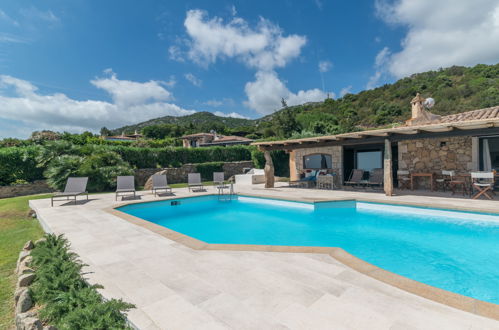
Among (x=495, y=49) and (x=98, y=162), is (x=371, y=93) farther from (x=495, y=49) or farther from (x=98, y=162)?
(x=98, y=162)

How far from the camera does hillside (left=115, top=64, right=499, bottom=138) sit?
91.9ft

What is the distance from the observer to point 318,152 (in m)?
14.7

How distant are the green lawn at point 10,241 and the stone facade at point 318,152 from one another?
42.7 feet

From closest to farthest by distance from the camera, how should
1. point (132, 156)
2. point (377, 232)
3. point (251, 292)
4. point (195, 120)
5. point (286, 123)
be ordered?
point (251, 292) → point (377, 232) → point (132, 156) → point (286, 123) → point (195, 120)

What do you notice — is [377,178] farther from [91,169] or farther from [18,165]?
[18,165]

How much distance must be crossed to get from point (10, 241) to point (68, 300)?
445 cm

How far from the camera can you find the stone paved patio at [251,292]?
2133mm

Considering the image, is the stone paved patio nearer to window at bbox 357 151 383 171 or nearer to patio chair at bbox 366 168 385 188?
patio chair at bbox 366 168 385 188

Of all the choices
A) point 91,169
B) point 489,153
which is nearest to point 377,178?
point 489,153

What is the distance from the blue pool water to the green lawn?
2.91 metres

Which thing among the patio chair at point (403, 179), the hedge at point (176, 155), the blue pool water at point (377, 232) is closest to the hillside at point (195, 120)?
the hedge at point (176, 155)

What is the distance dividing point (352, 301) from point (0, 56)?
15913 millimetres

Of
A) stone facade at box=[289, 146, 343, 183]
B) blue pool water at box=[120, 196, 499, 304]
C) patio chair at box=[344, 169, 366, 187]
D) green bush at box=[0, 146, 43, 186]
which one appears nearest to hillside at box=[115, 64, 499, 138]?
stone facade at box=[289, 146, 343, 183]

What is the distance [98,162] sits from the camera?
42.9 feet
